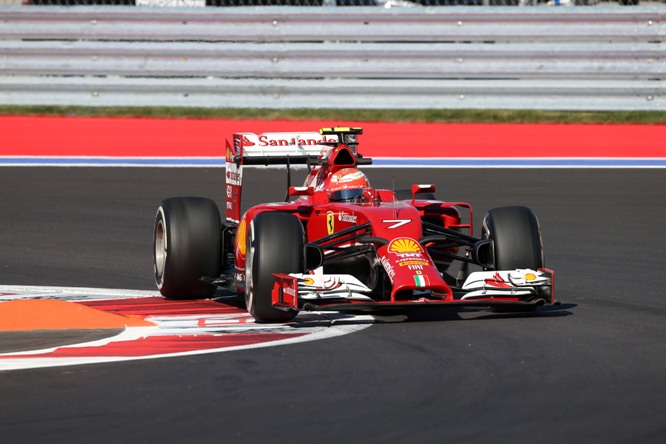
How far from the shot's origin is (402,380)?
639cm

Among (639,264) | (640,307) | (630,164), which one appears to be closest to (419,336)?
(640,307)

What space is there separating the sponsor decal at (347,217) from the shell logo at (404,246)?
1.68 ft

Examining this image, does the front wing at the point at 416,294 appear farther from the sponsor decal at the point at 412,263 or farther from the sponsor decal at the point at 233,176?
the sponsor decal at the point at 233,176

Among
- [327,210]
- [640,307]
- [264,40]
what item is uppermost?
[264,40]

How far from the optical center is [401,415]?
567cm

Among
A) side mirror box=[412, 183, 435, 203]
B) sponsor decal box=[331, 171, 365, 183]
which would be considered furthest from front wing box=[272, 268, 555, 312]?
side mirror box=[412, 183, 435, 203]

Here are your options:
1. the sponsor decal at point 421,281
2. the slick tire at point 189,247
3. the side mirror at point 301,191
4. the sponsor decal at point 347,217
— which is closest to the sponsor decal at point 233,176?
the slick tire at point 189,247

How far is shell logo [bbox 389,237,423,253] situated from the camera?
7969mm

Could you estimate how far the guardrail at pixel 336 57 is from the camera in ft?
61.3

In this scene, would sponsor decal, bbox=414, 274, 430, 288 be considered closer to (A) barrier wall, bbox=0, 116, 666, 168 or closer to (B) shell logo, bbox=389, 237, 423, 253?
(B) shell logo, bbox=389, 237, 423, 253

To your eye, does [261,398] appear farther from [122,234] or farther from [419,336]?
[122,234]

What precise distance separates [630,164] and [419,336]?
977 cm

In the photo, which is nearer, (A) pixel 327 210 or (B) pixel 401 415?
(B) pixel 401 415

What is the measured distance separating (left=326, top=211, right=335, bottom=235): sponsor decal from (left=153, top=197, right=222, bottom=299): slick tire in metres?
0.82
